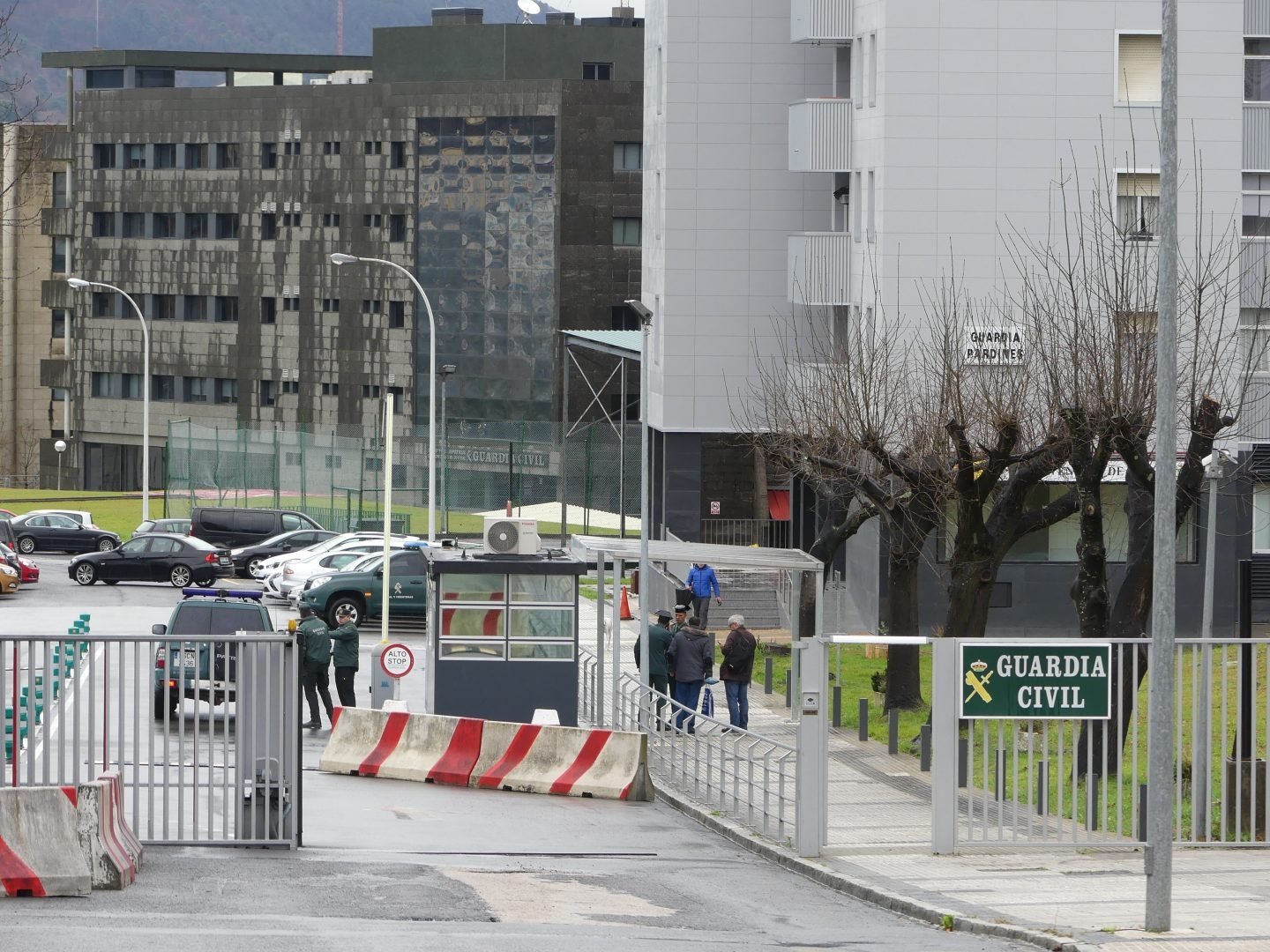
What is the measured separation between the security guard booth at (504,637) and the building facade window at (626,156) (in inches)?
2407

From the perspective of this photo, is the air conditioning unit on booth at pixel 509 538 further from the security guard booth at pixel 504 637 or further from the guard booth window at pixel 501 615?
the guard booth window at pixel 501 615

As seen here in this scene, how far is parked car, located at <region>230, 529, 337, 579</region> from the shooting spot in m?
47.3

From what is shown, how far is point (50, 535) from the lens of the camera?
174 feet

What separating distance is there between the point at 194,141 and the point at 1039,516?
7346cm

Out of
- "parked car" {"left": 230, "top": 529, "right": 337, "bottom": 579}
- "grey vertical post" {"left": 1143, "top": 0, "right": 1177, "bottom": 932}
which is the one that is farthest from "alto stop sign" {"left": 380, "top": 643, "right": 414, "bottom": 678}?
"parked car" {"left": 230, "top": 529, "right": 337, "bottom": 579}

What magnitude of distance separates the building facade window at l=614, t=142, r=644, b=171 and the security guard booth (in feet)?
201

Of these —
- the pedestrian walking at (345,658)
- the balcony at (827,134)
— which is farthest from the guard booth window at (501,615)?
the balcony at (827,134)

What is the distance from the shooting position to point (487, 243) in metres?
84.4

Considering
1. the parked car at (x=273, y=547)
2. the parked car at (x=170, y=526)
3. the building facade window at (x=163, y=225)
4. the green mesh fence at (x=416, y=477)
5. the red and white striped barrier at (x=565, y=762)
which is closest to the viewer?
the red and white striped barrier at (x=565, y=762)

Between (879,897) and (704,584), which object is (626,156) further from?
(879,897)

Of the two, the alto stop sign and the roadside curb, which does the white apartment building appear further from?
the roadside curb

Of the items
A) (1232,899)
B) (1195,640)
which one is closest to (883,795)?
(1195,640)

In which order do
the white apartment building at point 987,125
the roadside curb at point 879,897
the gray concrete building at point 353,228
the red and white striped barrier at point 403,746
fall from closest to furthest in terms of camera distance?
1. the roadside curb at point 879,897
2. the red and white striped barrier at point 403,746
3. the white apartment building at point 987,125
4. the gray concrete building at point 353,228

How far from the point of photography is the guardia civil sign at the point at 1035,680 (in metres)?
15.1
